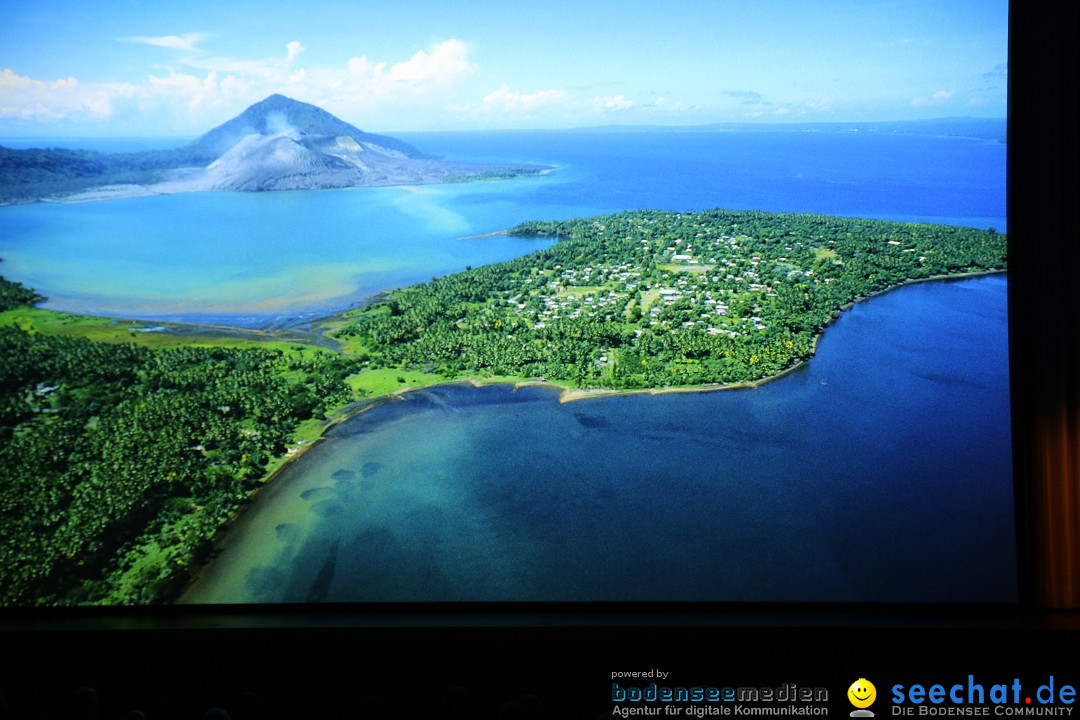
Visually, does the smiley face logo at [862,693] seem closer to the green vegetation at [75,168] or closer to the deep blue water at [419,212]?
the deep blue water at [419,212]

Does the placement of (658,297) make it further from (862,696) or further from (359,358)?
(862,696)

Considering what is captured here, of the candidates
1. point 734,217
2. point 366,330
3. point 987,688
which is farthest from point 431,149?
point 987,688

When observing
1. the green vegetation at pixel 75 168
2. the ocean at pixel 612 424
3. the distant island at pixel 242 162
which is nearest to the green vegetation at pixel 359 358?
the ocean at pixel 612 424

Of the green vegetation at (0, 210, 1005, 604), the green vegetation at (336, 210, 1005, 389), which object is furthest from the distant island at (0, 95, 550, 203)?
the green vegetation at (336, 210, 1005, 389)

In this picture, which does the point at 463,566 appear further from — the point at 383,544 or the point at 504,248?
the point at 504,248

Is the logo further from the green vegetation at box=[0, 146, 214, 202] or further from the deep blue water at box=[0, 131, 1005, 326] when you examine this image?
the green vegetation at box=[0, 146, 214, 202]
